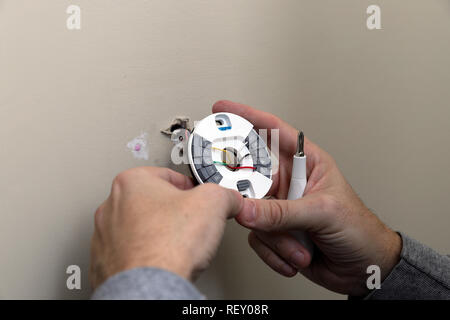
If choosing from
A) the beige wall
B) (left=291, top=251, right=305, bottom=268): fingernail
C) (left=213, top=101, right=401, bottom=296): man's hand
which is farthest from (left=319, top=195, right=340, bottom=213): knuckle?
the beige wall

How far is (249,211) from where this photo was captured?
0.51 metres

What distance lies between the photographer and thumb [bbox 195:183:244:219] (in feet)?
1.48

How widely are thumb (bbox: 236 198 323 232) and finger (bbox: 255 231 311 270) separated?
7 cm

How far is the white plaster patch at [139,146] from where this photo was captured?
0.60m

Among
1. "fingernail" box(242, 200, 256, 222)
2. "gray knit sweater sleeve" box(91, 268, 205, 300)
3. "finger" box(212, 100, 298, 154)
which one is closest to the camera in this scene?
"gray knit sweater sleeve" box(91, 268, 205, 300)

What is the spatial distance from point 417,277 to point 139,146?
0.49 m

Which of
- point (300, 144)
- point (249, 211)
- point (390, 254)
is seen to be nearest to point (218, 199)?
point (249, 211)

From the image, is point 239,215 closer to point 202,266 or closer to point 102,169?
point 202,266

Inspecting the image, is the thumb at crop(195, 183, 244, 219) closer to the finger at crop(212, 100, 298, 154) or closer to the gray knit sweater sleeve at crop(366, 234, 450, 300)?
the finger at crop(212, 100, 298, 154)

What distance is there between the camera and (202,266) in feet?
1.42

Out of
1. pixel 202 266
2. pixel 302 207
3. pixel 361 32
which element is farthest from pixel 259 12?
pixel 202 266

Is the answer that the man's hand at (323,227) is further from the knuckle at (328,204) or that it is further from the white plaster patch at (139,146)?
the white plaster patch at (139,146)

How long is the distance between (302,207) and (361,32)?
0.41 meters

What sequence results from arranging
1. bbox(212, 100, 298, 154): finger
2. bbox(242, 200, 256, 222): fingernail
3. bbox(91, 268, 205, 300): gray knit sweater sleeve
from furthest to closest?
bbox(212, 100, 298, 154): finger < bbox(242, 200, 256, 222): fingernail < bbox(91, 268, 205, 300): gray knit sweater sleeve
